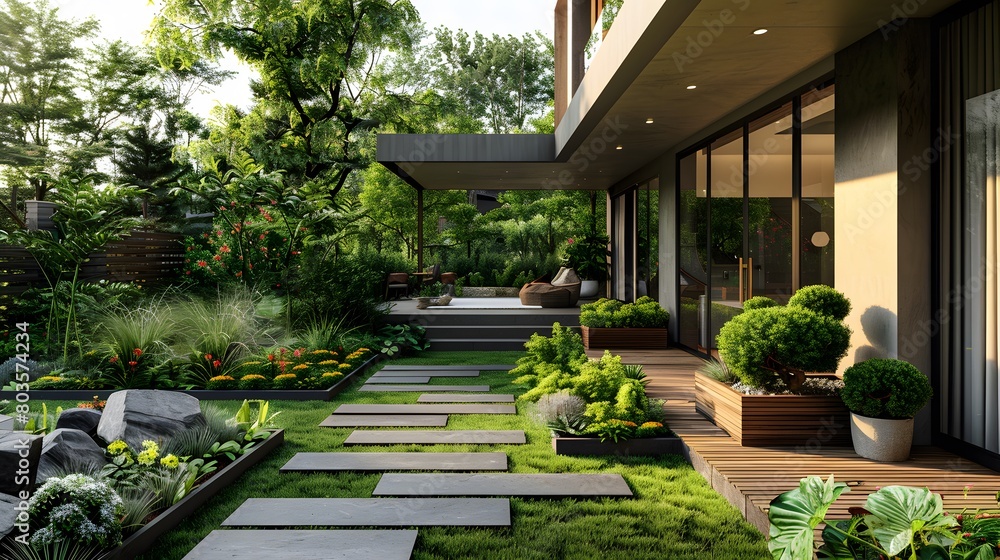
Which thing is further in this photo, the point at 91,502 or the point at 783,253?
the point at 783,253

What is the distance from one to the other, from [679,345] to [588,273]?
5.96 m

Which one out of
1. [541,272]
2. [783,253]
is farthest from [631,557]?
[541,272]

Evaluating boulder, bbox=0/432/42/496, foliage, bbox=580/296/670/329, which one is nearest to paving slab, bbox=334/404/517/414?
boulder, bbox=0/432/42/496

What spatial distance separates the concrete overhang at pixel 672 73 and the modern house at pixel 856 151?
0.08 ft

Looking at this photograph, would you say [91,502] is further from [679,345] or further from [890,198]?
[679,345]

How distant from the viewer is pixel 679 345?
31.1ft

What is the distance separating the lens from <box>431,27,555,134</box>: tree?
104ft

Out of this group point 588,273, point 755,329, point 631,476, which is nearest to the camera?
point 631,476

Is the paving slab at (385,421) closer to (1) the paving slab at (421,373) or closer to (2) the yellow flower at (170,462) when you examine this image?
(2) the yellow flower at (170,462)

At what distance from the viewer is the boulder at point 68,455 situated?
133 inches

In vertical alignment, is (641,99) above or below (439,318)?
above

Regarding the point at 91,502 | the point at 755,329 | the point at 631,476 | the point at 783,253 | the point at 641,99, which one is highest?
the point at 641,99

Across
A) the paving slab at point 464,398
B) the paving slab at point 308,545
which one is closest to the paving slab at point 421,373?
the paving slab at point 464,398

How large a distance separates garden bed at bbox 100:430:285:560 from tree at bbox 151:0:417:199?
13.4 metres
